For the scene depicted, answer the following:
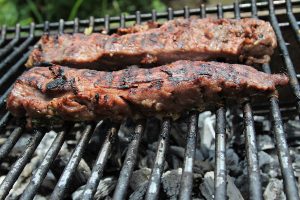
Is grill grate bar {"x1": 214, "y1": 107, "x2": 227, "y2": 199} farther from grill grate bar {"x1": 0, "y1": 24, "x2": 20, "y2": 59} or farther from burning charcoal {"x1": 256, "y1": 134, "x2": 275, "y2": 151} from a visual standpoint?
grill grate bar {"x1": 0, "y1": 24, "x2": 20, "y2": 59}

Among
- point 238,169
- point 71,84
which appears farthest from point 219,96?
point 71,84

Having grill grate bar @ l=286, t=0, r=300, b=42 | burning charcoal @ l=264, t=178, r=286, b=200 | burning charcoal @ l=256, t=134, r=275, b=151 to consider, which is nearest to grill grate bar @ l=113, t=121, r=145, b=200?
burning charcoal @ l=264, t=178, r=286, b=200

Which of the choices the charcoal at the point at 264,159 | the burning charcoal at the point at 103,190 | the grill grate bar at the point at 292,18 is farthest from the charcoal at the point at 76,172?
the grill grate bar at the point at 292,18

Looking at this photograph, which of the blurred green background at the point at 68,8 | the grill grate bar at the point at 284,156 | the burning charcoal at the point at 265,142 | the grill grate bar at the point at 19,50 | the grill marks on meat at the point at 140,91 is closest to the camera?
the grill grate bar at the point at 284,156

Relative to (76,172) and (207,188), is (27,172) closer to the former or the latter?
(76,172)

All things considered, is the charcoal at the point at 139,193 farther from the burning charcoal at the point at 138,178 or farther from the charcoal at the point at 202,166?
the charcoal at the point at 202,166

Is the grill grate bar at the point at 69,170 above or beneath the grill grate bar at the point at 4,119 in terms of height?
beneath

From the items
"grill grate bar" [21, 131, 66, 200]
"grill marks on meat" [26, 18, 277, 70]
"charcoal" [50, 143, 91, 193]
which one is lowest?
"grill grate bar" [21, 131, 66, 200]
